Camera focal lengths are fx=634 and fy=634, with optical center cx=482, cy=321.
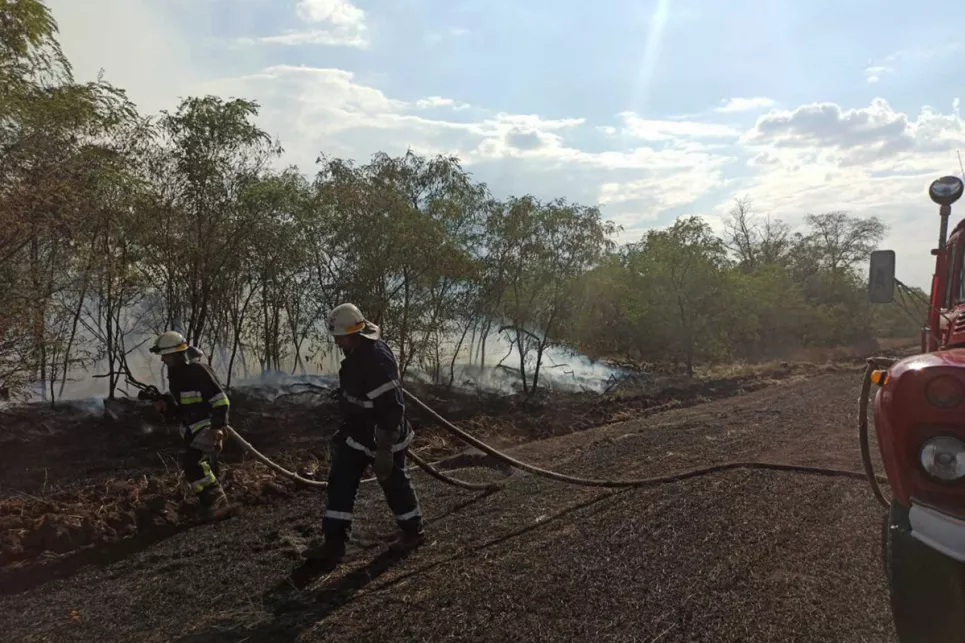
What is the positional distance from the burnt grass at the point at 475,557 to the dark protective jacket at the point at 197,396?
2.55ft

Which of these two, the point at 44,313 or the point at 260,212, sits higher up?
the point at 260,212

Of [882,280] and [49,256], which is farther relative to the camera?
[49,256]

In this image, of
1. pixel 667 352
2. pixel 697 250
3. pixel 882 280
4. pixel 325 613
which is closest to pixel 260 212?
pixel 325 613

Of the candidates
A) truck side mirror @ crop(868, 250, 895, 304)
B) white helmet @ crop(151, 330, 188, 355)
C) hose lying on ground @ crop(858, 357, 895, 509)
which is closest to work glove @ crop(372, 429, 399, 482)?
white helmet @ crop(151, 330, 188, 355)

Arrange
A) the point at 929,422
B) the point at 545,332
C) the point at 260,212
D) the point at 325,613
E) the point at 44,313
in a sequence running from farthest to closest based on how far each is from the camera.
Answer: the point at 545,332, the point at 260,212, the point at 44,313, the point at 325,613, the point at 929,422

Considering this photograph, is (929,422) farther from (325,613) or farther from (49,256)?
(49,256)

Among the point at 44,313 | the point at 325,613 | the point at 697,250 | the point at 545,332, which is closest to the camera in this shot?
the point at 325,613

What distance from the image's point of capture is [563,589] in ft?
12.0

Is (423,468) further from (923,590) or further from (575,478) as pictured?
(923,590)

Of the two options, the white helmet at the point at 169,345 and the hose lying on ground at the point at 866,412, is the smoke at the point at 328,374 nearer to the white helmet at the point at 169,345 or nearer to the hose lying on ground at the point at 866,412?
the white helmet at the point at 169,345

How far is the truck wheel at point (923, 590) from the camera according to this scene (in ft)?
7.91

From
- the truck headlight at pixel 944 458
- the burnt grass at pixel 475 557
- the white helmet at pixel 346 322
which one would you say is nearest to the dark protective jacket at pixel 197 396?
the burnt grass at pixel 475 557

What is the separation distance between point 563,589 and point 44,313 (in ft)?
23.6

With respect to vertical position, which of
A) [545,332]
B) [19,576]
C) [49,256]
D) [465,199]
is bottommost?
[19,576]
